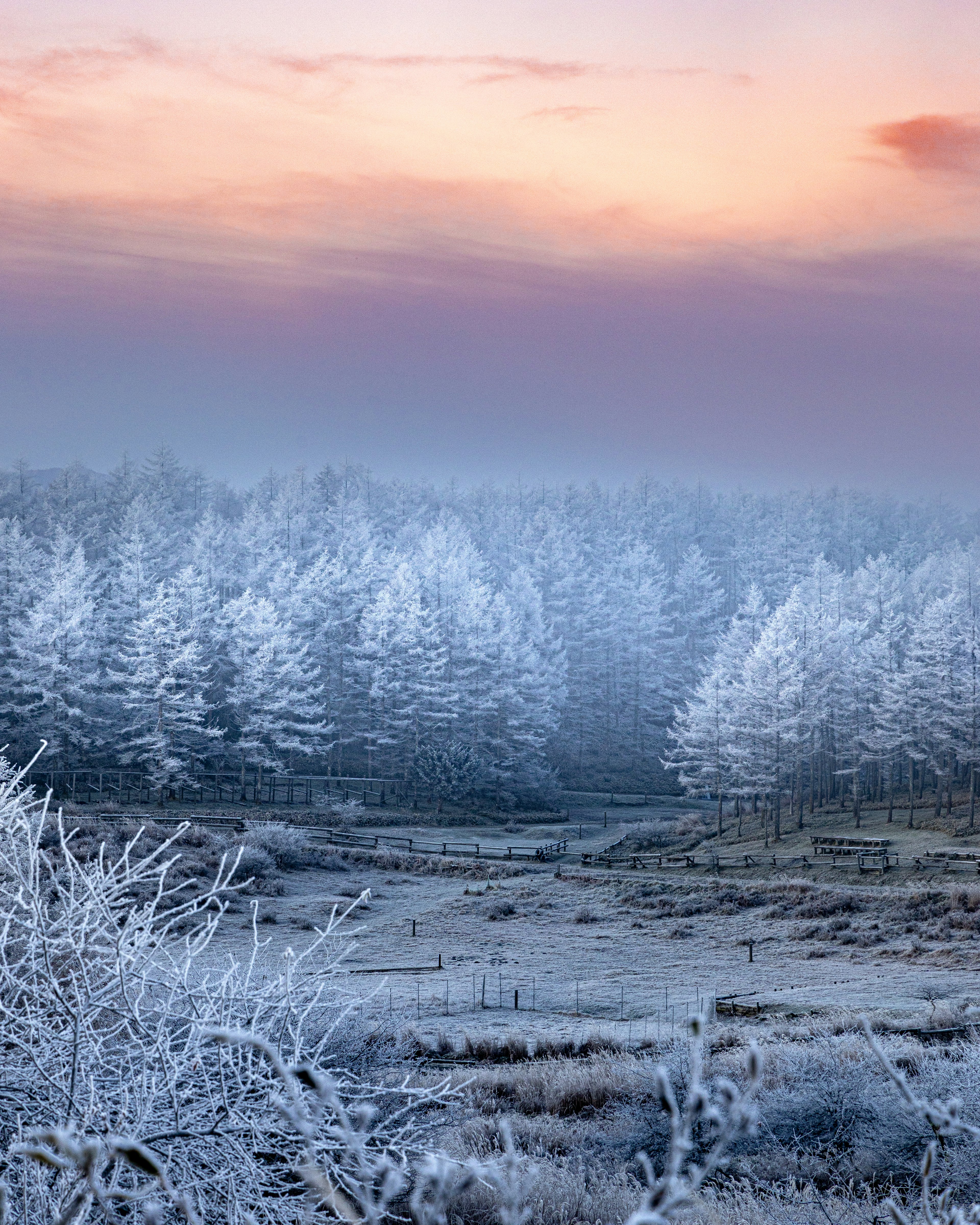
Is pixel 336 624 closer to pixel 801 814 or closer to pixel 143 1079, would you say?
pixel 801 814

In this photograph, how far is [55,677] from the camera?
179 ft

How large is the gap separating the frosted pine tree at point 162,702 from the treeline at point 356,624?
0.18 m

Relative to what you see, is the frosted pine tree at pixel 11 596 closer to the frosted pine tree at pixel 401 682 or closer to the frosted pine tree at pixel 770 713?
the frosted pine tree at pixel 401 682

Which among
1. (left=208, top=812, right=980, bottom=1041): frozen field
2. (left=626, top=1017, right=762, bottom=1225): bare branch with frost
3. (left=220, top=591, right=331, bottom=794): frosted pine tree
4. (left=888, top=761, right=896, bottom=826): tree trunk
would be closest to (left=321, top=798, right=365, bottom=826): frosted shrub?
(left=220, top=591, right=331, bottom=794): frosted pine tree

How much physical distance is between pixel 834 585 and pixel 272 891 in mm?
51441

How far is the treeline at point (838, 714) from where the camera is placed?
5222 cm

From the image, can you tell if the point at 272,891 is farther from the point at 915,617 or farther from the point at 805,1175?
the point at 915,617

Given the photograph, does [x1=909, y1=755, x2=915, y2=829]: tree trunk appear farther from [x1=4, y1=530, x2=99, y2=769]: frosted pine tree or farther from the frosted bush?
[x1=4, y1=530, x2=99, y2=769]: frosted pine tree

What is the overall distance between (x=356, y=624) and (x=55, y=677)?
2113 centimetres

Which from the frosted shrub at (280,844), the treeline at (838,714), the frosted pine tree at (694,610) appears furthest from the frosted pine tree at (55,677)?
the frosted pine tree at (694,610)

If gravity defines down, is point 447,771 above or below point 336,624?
below

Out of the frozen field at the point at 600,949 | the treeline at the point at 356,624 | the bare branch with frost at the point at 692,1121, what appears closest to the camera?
the bare branch with frost at the point at 692,1121

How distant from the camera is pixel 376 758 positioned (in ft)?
212

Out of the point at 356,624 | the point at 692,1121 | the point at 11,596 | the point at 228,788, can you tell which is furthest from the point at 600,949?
the point at 356,624
